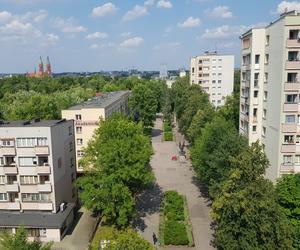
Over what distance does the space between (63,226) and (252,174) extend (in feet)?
69.0

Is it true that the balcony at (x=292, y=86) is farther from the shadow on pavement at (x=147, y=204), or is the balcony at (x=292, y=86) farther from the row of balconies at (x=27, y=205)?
the row of balconies at (x=27, y=205)

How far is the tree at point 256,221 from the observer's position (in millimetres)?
23891

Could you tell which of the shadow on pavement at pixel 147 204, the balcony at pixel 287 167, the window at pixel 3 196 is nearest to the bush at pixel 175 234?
the shadow on pavement at pixel 147 204

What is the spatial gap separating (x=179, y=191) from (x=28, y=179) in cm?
2190

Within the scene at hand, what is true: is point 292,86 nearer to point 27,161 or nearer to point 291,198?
point 291,198

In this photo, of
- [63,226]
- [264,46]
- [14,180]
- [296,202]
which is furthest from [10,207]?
[264,46]

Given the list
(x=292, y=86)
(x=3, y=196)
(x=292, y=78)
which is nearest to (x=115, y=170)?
(x=3, y=196)

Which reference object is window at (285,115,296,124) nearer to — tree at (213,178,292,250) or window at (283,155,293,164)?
window at (283,155,293,164)

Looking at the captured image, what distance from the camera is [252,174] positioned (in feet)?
82.5

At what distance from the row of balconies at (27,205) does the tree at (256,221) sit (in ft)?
62.8

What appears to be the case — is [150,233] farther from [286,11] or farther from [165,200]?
[286,11]

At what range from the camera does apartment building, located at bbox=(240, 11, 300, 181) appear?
32.0 m

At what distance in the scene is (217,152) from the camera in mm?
35844

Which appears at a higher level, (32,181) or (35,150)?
(35,150)
